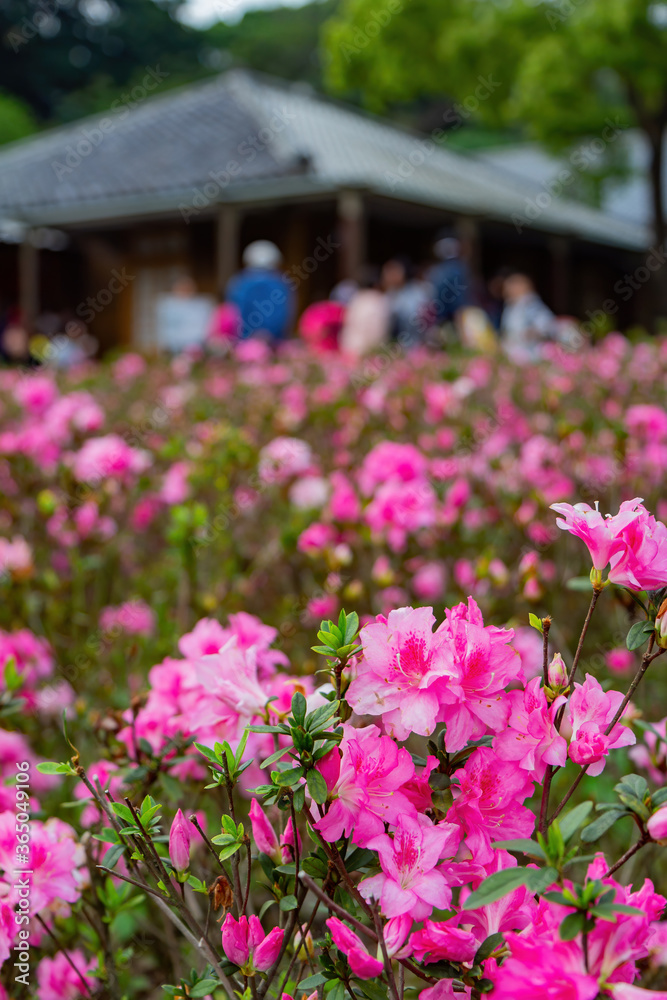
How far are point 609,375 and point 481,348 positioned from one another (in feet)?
7.28

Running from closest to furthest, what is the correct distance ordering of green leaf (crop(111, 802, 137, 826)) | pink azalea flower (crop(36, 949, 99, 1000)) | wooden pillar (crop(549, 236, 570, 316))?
green leaf (crop(111, 802, 137, 826)) < pink azalea flower (crop(36, 949, 99, 1000)) < wooden pillar (crop(549, 236, 570, 316))

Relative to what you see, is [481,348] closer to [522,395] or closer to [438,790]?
[522,395]

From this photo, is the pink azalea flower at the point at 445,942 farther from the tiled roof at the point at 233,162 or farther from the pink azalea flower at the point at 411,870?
the tiled roof at the point at 233,162

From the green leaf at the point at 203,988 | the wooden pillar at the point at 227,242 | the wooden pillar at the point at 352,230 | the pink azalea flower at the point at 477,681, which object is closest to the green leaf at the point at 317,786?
the pink azalea flower at the point at 477,681

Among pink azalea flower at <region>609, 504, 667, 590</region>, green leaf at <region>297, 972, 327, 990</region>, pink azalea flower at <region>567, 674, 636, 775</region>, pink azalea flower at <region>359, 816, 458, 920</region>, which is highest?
pink azalea flower at <region>609, 504, 667, 590</region>

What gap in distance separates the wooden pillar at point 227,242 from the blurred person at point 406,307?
614 centimetres

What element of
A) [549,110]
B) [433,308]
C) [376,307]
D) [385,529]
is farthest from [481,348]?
[549,110]

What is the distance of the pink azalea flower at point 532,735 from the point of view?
82 centimetres

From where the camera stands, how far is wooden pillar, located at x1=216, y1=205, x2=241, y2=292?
15.9 meters

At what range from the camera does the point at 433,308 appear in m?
9.09

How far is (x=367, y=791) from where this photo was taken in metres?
0.81

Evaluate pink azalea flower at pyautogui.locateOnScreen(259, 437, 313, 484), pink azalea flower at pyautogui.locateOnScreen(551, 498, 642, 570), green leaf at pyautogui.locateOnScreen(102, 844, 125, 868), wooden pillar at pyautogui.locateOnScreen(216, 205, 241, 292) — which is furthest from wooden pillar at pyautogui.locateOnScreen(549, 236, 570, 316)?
green leaf at pyautogui.locateOnScreen(102, 844, 125, 868)

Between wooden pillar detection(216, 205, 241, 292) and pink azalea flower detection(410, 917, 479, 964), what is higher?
wooden pillar detection(216, 205, 241, 292)

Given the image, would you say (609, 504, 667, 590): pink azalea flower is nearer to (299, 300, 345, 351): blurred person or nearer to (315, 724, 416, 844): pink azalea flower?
(315, 724, 416, 844): pink azalea flower
